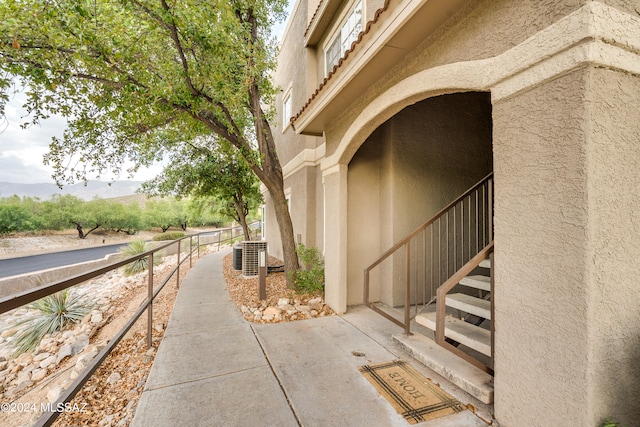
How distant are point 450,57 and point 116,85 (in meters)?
5.40

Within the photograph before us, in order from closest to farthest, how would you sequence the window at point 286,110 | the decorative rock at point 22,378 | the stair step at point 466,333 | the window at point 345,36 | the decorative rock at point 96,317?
1. the stair step at point 466,333
2. the decorative rock at point 22,378
3. the window at point 345,36
4. the decorative rock at point 96,317
5. the window at point 286,110

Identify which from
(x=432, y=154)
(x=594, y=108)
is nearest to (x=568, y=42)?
(x=594, y=108)

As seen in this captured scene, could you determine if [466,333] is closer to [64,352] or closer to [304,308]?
[304,308]

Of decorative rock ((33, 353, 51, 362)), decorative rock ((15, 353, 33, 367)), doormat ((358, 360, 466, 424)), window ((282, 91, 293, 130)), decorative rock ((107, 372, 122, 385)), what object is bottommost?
decorative rock ((15, 353, 33, 367))

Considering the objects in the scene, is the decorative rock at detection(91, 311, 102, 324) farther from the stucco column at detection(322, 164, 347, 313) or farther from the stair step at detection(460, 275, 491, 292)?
the stair step at detection(460, 275, 491, 292)

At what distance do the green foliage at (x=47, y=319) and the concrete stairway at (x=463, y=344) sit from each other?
6.10m

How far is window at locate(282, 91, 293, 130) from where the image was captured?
9.26 meters

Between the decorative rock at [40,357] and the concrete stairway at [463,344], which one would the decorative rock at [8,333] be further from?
the concrete stairway at [463,344]

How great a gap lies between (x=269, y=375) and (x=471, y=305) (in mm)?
2165

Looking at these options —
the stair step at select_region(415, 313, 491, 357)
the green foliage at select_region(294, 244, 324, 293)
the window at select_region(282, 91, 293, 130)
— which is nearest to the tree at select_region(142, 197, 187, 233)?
the window at select_region(282, 91, 293, 130)

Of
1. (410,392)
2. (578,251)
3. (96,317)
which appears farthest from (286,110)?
(578,251)

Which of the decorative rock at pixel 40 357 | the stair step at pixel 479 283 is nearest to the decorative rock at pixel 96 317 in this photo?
the decorative rock at pixel 40 357

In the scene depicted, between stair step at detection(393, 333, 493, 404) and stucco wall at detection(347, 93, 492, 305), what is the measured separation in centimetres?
148

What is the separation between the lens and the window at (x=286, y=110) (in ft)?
30.4
